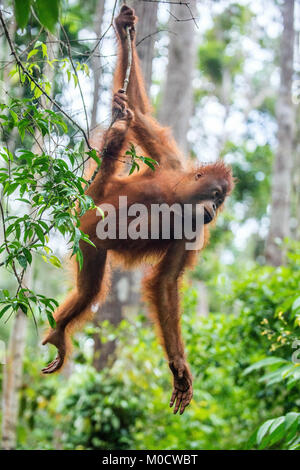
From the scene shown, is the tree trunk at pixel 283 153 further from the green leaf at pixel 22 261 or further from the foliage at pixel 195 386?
the green leaf at pixel 22 261

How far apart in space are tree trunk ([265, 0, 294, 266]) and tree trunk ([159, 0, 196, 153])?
6.36 feet

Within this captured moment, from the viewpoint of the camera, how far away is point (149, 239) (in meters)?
3.57

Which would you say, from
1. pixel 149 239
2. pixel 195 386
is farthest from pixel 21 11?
pixel 195 386

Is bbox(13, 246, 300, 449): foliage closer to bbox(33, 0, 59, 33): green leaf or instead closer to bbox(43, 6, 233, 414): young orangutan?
bbox(43, 6, 233, 414): young orangutan

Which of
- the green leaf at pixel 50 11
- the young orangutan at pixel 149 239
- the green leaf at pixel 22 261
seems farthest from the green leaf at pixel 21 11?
the young orangutan at pixel 149 239

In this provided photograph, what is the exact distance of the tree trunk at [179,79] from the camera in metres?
7.97

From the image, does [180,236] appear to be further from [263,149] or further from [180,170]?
[263,149]

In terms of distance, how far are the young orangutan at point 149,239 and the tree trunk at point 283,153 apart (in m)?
4.29

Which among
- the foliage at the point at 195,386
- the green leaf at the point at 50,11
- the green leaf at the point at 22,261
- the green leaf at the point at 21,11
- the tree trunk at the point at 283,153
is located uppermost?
the tree trunk at the point at 283,153

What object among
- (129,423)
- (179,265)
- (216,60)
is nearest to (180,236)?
(179,265)

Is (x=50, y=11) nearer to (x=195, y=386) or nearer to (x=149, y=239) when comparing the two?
(x=149, y=239)

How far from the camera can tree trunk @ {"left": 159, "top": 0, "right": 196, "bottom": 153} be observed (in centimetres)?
797

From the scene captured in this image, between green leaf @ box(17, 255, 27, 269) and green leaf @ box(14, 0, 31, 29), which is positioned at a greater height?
green leaf @ box(14, 0, 31, 29)

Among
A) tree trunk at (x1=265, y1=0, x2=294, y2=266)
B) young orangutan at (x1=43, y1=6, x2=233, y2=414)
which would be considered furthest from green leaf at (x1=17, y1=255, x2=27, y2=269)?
tree trunk at (x1=265, y1=0, x2=294, y2=266)
